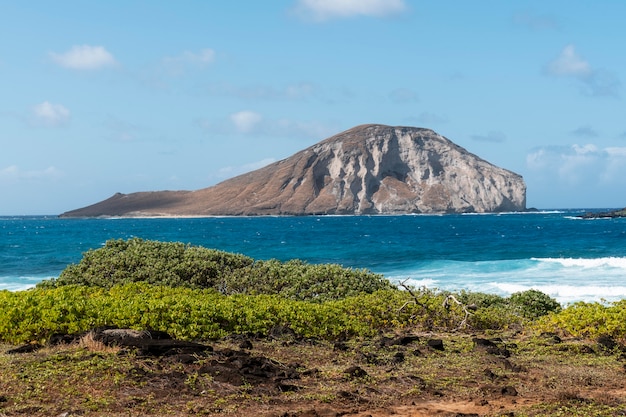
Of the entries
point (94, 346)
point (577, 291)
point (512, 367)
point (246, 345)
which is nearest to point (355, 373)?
point (246, 345)

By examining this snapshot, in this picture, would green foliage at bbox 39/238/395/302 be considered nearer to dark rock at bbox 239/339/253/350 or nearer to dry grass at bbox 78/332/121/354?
dark rock at bbox 239/339/253/350

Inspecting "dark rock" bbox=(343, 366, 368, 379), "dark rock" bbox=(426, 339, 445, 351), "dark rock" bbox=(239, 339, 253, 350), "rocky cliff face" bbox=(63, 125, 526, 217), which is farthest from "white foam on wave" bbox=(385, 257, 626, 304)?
"rocky cliff face" bbox=(63, 125, 526, 217)

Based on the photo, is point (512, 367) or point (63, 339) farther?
point (63, 339)

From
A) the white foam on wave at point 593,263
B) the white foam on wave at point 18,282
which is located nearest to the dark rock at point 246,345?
the white foam on wave at point 18,282

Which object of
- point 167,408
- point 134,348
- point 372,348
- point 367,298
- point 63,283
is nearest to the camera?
point 167,408

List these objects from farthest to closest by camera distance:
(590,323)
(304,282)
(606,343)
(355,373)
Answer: (304,282) → (590,323) → (606,343) → (355,373)

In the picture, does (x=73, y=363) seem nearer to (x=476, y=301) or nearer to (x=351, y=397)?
(x=351, y=397)

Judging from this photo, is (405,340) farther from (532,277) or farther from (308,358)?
(532,277)

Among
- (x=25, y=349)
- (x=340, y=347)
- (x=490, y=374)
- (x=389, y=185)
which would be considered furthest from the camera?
(x=389, y=185)

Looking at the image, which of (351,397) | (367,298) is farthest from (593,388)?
(367,298)
